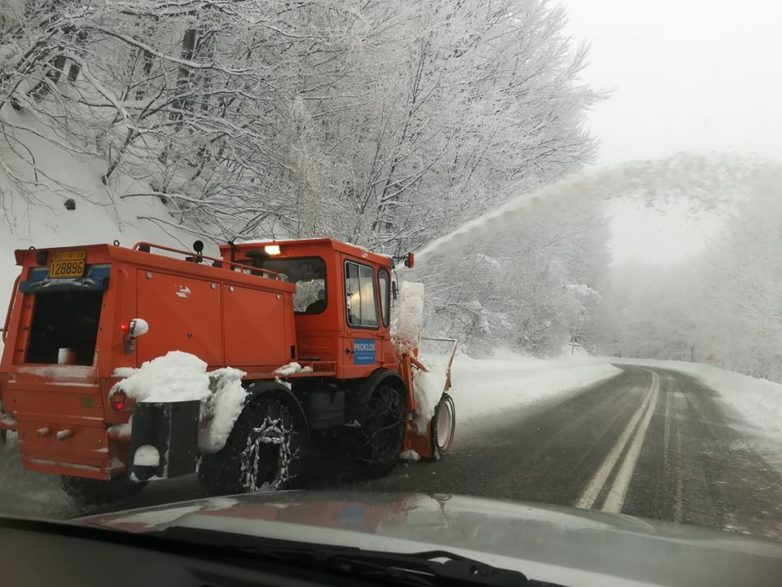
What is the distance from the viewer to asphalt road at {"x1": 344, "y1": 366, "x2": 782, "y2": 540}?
17.8ft

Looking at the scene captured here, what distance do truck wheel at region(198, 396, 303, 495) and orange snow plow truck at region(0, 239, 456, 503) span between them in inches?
0.4

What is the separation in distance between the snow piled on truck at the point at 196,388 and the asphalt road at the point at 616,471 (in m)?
2.16

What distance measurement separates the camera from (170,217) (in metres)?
11.5

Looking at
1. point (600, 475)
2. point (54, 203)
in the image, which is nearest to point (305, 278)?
point (600, 475)

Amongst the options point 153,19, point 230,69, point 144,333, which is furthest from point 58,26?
point 144,333

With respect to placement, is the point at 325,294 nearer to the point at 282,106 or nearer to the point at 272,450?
the point at 272,450

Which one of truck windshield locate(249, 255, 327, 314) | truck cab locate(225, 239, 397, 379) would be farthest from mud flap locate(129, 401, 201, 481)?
truck windshield locate(249, 255, 327, 314)

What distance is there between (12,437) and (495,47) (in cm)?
1335

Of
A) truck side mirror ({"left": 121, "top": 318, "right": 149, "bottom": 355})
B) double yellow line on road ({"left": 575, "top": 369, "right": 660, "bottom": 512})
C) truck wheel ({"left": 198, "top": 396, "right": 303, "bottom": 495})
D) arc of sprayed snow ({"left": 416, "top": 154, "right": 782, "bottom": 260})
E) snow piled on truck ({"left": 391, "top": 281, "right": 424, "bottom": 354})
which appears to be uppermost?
arc of sprayed snow ({"left": 416, "top": 154, "right": 782, "bottom": 260})

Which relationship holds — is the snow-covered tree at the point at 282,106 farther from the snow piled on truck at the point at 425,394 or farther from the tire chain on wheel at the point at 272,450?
the tire chain on wheel at the point at 272,450

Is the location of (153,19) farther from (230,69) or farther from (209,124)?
(209,124)

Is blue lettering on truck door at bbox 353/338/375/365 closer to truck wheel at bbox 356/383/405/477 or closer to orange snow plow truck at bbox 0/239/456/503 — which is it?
orange snow plow truck at bbox 0/239/456/503

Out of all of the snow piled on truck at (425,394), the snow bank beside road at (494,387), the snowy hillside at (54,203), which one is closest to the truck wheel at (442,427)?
the snow piled on truck at (425,394)

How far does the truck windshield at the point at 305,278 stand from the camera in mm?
5875
